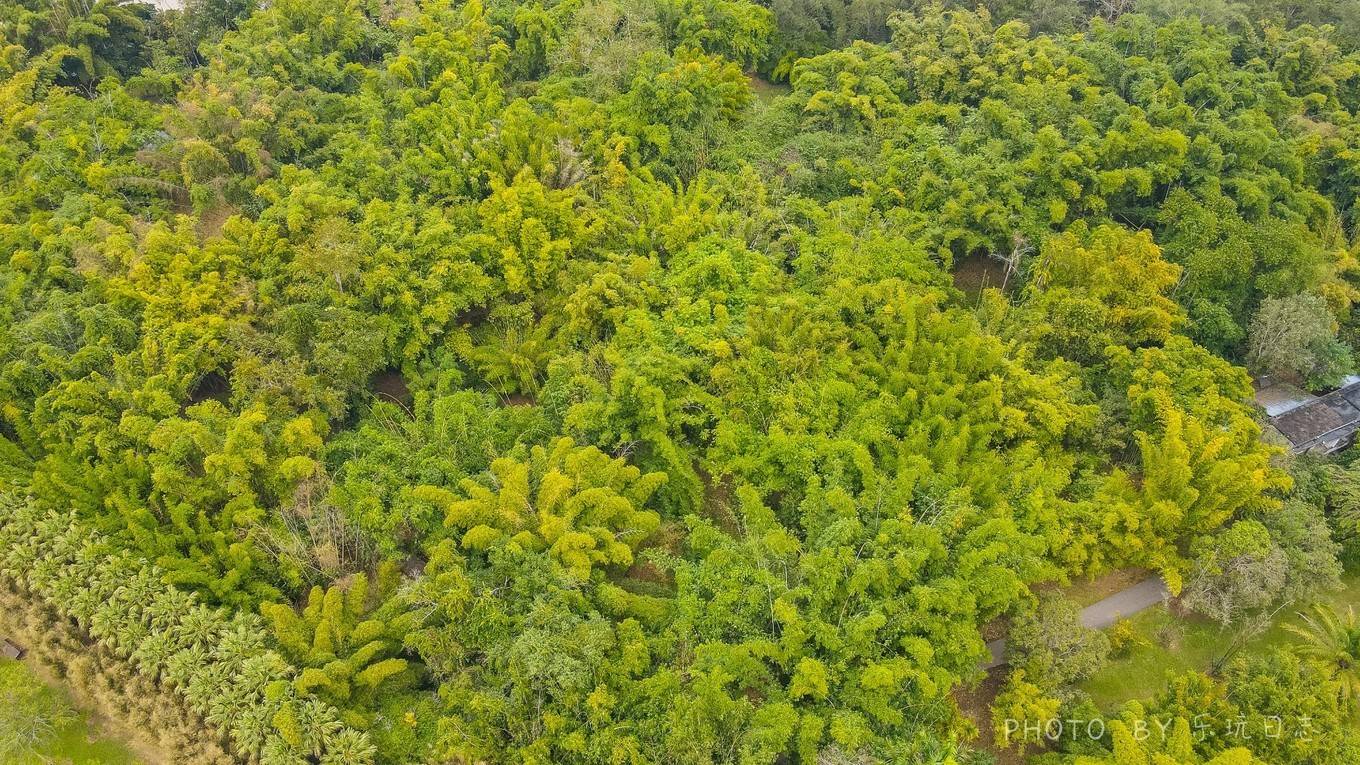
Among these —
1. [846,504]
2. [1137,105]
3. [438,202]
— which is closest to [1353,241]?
[1137,105]

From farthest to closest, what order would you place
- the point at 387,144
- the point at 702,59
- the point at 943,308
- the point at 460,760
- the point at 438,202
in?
1. the point at 702,59
2. the point at 387,144
3. the point at 438,202
4. the point at 943,308
5. the point at 460,760

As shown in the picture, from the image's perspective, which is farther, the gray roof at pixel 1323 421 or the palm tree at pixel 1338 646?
the gray roof at pixel 1323 421

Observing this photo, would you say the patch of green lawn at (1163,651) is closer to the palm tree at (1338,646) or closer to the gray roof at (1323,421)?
the palm tree at (1338,646)

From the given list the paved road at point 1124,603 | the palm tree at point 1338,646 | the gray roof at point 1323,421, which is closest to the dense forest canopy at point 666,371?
the palm tree at point 1338,646

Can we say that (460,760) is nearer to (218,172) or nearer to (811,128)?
(218,172)

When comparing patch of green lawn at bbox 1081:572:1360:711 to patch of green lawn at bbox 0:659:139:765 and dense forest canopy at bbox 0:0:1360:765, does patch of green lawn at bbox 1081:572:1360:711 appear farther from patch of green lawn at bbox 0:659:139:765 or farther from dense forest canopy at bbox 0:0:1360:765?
patch of green lawn at bbox 0:659:139:765

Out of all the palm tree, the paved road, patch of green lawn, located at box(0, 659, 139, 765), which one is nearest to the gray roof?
the palm tree
